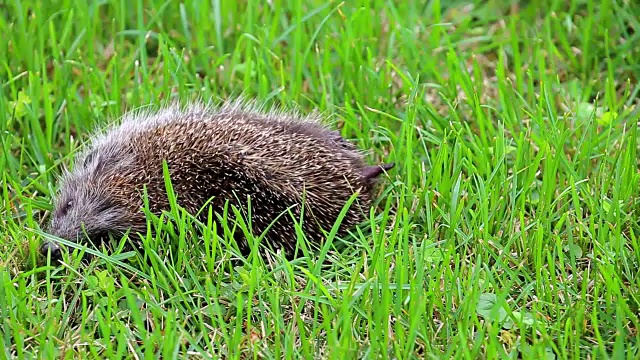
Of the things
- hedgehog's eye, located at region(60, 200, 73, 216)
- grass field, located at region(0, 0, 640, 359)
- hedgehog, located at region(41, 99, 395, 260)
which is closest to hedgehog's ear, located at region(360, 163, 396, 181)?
hedgehog, located at region(41, 99, 395, 260)

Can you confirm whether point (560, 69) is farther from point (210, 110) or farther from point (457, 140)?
point (210, 110)

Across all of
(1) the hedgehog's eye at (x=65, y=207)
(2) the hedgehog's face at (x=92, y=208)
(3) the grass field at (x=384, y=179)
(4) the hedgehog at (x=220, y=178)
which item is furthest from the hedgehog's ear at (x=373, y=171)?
(1) the hedgehog's eye at (x=65, y=207)

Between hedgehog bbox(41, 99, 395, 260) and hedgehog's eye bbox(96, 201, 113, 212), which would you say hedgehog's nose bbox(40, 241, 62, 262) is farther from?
hedgehog's eye bbox(96, 201, 113, 212)

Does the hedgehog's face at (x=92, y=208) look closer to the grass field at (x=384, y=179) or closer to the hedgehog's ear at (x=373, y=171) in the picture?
the grass field at (x=384, y=179)

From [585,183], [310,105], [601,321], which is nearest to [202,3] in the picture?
[310,105]

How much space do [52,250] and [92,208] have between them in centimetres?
34

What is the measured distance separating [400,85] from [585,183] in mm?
1493

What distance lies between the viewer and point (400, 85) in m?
5.91

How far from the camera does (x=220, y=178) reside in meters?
4.61

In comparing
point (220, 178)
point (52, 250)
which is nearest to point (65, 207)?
point (52, 250)

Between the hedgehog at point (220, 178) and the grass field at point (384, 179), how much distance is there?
0.58 feet

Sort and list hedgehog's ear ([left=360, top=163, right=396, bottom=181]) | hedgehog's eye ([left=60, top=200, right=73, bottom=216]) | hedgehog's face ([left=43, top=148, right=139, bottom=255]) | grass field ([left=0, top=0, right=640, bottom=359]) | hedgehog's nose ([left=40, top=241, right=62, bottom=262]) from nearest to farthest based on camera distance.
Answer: grass field ([left=0, top=0, right=640, bottom=359]) → hedgehog's nose ([left=40, top=241, right=62, bottom=262]) → hedgehog's face ([left=43, top=148, right=139, bottom=255]) → hedgehog's eye ([left=60, top=200, right=73, bottom=216]) → hedgehog's ear ([left=360, top=163, right=396, bottom=181])

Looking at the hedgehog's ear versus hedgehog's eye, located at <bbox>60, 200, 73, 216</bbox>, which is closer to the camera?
hedgehog's eye, located at <bbox>60, 200, 73, 216</bbox>

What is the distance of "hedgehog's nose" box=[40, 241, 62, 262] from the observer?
14.2 ft
